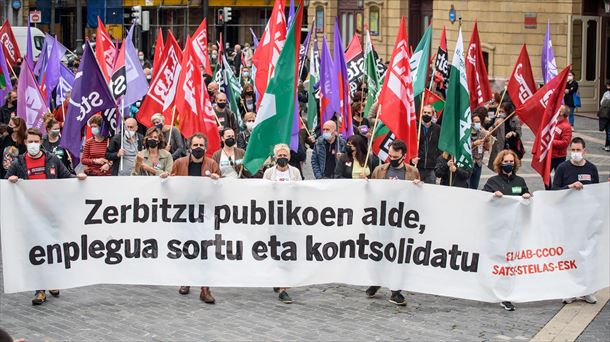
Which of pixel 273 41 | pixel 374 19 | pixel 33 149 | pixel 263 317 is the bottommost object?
pixel 263 317

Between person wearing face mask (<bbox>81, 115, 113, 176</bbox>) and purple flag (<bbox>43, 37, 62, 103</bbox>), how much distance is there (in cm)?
537

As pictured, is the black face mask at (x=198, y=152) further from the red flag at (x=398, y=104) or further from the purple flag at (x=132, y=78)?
the purple flag at (x=132, y=78)

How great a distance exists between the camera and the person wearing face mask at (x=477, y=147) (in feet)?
51.2

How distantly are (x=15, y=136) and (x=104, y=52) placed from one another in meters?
4.09

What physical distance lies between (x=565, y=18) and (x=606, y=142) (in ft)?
35.3

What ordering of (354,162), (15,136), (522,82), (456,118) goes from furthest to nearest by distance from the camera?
(522,82) → (15,136) → (456,118) → (354,162)

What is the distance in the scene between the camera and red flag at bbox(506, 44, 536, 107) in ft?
56.2

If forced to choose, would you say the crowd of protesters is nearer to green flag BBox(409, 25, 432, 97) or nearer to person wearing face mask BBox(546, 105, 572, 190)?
person wearing face mask BBox(546, 105, 572, 190)

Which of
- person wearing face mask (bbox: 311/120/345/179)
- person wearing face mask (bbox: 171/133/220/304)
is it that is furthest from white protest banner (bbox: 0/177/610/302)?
person wearing face mask (bbox: 311/120/345/179)

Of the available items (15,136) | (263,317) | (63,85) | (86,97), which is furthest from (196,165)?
(63,85)

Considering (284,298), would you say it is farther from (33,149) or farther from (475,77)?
(475,77)

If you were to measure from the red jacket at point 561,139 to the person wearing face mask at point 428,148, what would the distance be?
2.29 m

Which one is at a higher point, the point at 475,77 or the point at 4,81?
the point at 475,77

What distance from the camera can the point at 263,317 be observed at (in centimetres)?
1080
